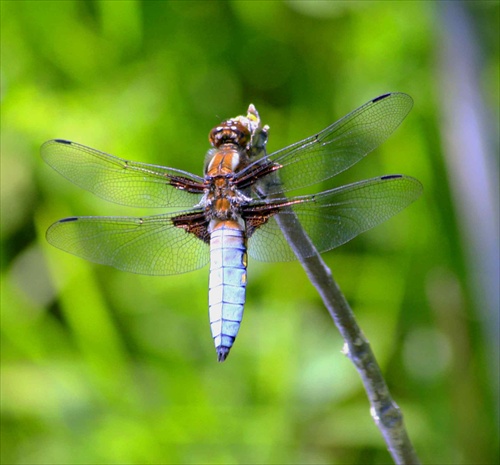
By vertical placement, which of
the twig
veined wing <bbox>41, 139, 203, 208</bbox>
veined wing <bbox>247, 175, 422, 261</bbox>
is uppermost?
veined wing <bbox>41, 139, 203, 208</bbox>

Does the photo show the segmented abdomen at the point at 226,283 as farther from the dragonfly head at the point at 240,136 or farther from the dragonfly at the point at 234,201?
the dragonfly head at the point at 240,136

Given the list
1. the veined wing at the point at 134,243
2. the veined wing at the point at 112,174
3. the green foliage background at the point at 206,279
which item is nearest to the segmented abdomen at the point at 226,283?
the veined wing at the point at 134,243

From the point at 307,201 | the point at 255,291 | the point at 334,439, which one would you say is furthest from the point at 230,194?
the point at 334,439

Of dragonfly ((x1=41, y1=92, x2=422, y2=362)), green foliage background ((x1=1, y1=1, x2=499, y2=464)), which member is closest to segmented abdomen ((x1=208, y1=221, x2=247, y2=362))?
dragonfly ((x1=41, y1=92, x2=422, y2=362))

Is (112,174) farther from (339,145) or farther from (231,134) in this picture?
(339,145)

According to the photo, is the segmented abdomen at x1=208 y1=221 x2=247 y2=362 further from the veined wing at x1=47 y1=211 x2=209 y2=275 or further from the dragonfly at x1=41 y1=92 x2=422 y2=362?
the veined wing at x1=47 y1=211 x2=209 y2=275

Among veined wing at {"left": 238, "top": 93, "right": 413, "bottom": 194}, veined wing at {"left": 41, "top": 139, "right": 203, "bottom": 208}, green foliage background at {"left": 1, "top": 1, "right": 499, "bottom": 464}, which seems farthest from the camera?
green foliage background at {"left": 1, "top": 1, "right": 499, "bottom": 464}

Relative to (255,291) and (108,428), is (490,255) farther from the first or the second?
(108,428)

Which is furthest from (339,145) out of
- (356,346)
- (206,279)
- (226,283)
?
(206,279)
